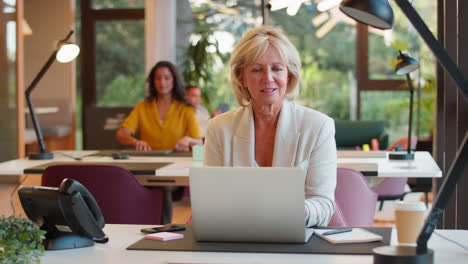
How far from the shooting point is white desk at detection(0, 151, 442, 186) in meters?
3.91

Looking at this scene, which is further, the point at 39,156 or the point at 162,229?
the point at 39,156

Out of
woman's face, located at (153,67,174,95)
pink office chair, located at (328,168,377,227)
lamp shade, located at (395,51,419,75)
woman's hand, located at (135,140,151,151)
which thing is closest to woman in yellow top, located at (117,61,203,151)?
woman's face, located at (153,67,174,95)

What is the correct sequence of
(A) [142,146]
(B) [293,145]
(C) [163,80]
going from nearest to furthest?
(B) [293,145], (A) [142,146], (C) [163,80]

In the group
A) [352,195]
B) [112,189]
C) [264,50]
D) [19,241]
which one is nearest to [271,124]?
[264,50]

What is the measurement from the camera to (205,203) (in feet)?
6.82

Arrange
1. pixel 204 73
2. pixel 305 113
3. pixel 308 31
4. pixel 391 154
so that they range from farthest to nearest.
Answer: pixel 308 31, pixel 204 73, pixel 391 154, pixel 305 113

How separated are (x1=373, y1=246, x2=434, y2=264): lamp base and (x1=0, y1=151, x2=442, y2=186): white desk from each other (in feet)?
6.90

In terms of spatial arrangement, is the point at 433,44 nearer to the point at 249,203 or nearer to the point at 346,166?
the point at 249,203

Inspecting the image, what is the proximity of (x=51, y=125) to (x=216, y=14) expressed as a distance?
275cm

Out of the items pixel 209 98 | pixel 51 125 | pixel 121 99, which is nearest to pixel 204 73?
→ pixel 209 98

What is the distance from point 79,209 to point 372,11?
3.23 ft

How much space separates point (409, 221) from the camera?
2.10m

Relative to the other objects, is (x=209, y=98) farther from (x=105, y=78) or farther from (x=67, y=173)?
(x=67, y=173)

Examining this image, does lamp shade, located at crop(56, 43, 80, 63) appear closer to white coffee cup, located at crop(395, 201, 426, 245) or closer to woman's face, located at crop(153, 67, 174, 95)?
woman's face, located at crop(153, 67, 174, 95)
